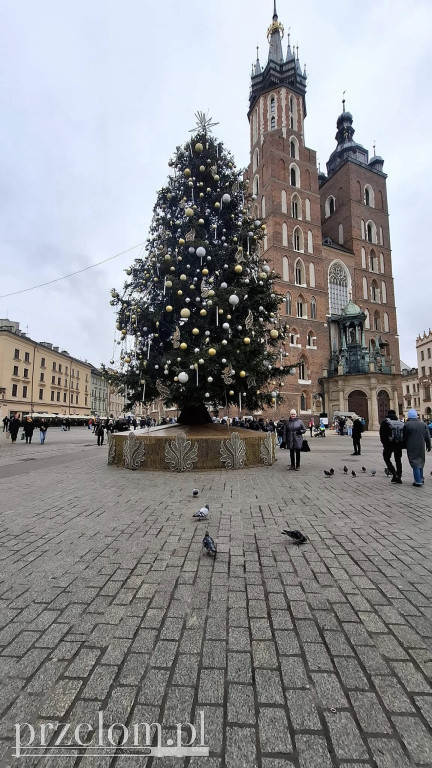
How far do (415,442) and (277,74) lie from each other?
56345mm

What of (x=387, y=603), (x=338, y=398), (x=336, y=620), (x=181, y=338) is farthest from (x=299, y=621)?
(x=338, y=398)

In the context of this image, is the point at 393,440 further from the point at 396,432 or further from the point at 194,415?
the point at 194,415

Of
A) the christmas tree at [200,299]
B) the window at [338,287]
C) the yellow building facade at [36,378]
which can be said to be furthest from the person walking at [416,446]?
the yellow building facade at [36,378]

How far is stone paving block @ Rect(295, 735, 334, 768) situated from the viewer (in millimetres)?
1508

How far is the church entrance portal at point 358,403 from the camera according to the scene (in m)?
39.7

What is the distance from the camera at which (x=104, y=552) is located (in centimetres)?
385

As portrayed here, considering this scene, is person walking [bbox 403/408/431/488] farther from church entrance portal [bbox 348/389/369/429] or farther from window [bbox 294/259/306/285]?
window [bbox 294/259/306/285]

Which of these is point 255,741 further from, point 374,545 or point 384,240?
Answer: point 384,240

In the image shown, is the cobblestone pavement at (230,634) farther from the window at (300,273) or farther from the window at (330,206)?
the window at (330,206)

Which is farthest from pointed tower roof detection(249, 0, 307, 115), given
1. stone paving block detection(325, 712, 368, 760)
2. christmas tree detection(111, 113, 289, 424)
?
stone paving block detection(325, 712, 368, 760)

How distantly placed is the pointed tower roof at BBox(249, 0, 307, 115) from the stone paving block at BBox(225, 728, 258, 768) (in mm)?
58609

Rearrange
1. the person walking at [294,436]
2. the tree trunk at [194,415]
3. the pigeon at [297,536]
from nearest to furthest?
the pigeon at [297,536] → the person walking at [294,436] → the tree trunk at [194,415]

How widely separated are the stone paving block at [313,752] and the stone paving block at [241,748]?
0.20 m

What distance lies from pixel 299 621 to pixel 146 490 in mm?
5022
